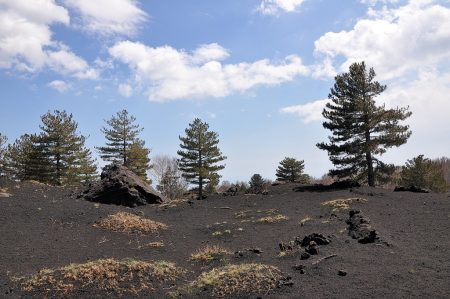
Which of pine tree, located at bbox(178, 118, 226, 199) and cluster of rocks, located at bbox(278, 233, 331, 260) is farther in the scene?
pine tree, located at bbox(178, 118, 226, 199)

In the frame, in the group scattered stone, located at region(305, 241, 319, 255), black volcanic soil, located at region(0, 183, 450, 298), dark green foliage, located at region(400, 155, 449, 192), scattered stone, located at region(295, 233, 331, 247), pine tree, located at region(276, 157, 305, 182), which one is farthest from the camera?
pine tree, located at region(276, 157, 305, 182)

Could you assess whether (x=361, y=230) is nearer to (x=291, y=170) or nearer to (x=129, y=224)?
(x=129, y=224)

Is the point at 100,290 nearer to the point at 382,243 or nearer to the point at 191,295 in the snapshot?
the point at 191,295

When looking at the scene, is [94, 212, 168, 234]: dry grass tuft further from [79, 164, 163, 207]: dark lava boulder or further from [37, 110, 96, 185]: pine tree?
[37, 110, 96, 185]: pine tree

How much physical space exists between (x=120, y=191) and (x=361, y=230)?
11.1m

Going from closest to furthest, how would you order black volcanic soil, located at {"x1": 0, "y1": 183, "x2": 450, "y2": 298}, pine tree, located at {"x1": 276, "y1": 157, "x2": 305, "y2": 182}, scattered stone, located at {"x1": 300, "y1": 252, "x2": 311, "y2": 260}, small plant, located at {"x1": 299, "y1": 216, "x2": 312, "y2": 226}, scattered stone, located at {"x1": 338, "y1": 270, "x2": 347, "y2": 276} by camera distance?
1. black volcanic soil, located at {"x1": 0, "y1": 183, "x2": 450, "y2": 298}
2. scattered stone, located at {"x1": 338, "y1": 270, "x2": 347, "y2": 276}
3. scattered stone, located at {"x1": 300, "y1": 252, "x2": 311, "y2": 260}
4. small plant, located at {"x1": 299, "y1": 216, "x2": 312, "y2": 226}
5. pine tree, located at {"x1": 276, "y1": 157, "x2": 305, "y2": 182}

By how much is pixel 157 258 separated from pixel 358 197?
10.6m

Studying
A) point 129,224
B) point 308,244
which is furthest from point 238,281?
point 129,224

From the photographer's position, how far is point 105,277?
871 centimetres

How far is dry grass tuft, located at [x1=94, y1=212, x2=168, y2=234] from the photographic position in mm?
13781

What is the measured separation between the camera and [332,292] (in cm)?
736

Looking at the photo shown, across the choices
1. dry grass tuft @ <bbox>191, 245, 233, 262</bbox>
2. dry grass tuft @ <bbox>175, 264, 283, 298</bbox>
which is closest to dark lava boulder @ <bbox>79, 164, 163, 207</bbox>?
dry grass tuft @ <bbox>191, 245, 233, 262</bbox>

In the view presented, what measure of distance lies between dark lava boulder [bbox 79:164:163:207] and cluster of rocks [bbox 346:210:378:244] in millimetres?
10012

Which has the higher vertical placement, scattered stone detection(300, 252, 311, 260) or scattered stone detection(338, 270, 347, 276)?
scattered stone detection(300, 252, 311, 260)
